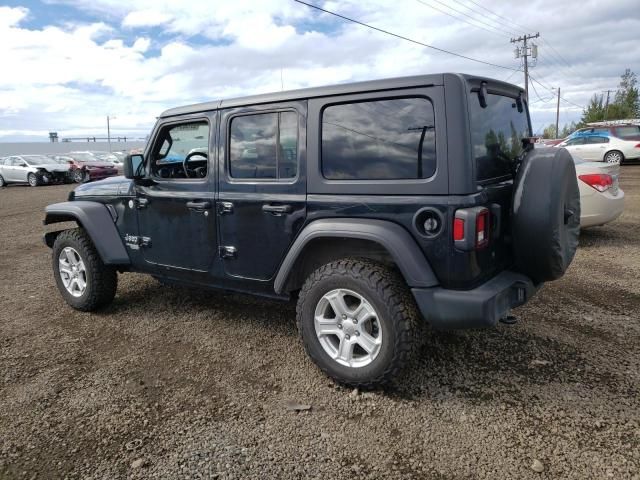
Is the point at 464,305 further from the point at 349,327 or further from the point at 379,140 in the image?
the point at 379,140

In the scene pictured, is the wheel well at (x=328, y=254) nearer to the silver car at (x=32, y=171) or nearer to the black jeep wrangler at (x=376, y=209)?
the black jeep wrangler at (x=376, y=209)

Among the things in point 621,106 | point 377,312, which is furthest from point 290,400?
point 621,106

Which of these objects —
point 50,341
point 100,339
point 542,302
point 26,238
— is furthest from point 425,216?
point 26,238

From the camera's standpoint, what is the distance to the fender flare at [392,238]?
8.91 ft

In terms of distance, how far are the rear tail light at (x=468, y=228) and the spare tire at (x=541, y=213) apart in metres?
0.38

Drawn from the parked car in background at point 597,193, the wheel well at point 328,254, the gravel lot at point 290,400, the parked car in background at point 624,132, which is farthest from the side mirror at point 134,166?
the parked car in background at point 624,132

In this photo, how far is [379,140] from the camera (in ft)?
9.53

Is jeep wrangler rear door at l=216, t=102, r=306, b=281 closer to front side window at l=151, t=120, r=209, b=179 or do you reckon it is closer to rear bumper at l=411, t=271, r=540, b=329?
front side window at l=151, t=120, r=209, b=179

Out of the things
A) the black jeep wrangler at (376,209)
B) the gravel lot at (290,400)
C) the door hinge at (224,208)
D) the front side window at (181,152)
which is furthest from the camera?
the front side window at (181,152)

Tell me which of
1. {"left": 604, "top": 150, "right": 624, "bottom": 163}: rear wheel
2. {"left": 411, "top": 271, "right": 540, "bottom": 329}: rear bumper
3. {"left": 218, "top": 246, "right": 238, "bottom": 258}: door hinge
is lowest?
{"left": 411, "top": 271, "right": 540, "bottom": 329}: rear bumper

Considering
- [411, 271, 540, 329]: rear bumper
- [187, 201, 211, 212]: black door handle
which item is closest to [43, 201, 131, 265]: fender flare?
[187, 201, 211, 212]: black door handle

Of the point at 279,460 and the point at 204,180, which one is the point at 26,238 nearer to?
the point at 204,180

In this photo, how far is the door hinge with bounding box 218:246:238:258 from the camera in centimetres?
355

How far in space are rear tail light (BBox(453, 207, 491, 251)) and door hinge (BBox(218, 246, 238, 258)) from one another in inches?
63.5
